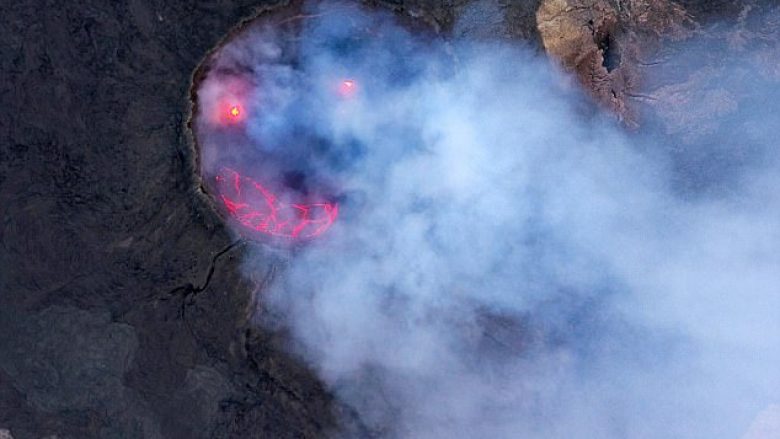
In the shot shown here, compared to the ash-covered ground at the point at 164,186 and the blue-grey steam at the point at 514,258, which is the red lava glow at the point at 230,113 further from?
the ash-covered ground at the point at 164,186

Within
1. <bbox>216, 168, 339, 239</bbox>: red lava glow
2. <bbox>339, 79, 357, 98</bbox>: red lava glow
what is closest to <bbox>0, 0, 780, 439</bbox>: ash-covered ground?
<bbox>216, 168, 339, 239</bbox>: red lava glow

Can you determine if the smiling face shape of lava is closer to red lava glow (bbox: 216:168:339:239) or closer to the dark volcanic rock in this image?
red lava glow (bbox: 216:168:339:239)

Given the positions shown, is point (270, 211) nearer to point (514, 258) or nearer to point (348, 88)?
point (348, 88)

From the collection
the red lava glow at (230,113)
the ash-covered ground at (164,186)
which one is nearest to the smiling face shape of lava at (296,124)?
the red lava glow at (230,113)

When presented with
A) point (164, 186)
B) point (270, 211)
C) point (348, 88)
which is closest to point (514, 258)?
point (348, 88)

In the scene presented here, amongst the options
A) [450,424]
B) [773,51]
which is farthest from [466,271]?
[773,51]
